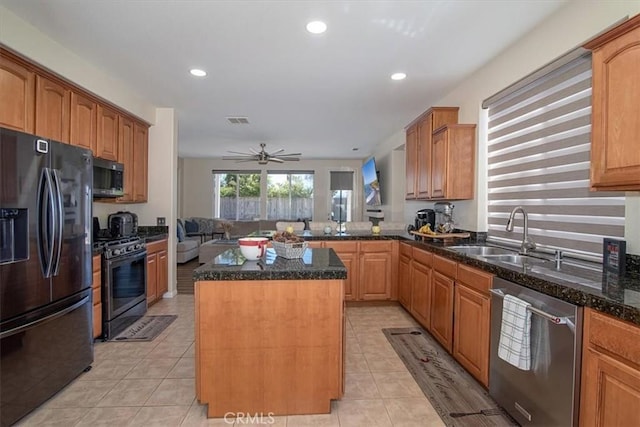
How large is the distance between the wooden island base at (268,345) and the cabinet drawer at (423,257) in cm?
147

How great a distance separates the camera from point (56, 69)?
2.76m

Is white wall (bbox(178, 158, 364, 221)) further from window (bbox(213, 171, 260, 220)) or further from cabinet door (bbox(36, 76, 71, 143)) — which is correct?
cabinet door (bbox(36, 76, 71, 143))

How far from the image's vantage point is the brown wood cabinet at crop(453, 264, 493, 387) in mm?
2166

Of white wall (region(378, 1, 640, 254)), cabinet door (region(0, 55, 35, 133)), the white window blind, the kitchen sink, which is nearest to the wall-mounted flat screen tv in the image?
white wall (region(378, 1, 640, 254))

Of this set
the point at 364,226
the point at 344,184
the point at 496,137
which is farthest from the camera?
the point at 344,184

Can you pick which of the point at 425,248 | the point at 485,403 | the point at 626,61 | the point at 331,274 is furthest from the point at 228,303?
the point at 626,61

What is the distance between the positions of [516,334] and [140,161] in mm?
4376

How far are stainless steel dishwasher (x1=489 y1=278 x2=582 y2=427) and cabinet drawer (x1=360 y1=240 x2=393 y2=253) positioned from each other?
213 centimetres

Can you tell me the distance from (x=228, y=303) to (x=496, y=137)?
2.86 metres

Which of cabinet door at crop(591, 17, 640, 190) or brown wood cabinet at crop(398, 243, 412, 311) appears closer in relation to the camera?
cabinet door at crop(591, 17, 640, 190)

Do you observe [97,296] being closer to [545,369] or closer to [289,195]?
Answer: [545,369]

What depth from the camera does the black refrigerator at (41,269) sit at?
1.83 meters

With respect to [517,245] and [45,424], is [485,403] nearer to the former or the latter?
[517,245]

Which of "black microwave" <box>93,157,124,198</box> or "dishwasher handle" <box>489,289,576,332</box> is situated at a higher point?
"black microwave" <box>93,157,124,198</box>
